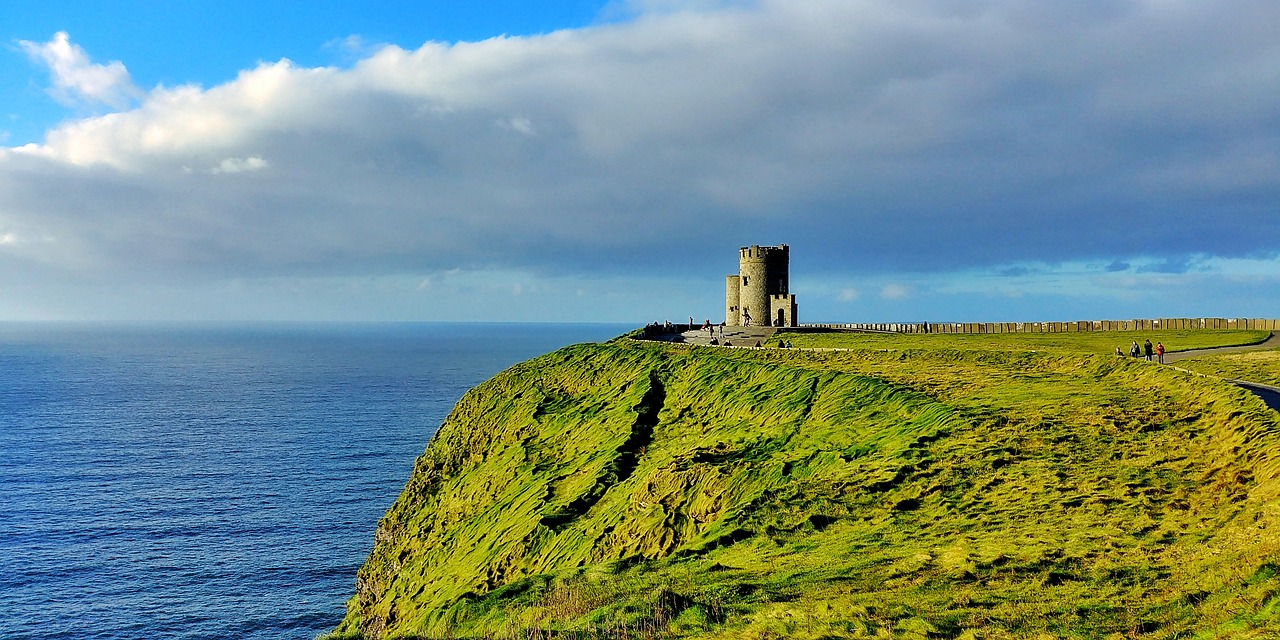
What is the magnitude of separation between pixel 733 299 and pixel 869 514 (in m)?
64.1

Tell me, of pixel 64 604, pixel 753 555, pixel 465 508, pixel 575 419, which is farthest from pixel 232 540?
pixel 753 555

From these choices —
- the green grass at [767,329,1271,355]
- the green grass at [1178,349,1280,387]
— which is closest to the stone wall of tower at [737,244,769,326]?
the green grass at [767,329,1271,355]

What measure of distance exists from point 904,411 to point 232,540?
151 feet

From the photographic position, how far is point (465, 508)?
40031mm

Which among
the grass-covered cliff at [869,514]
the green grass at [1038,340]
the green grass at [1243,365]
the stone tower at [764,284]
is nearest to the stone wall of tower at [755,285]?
the stone tower at [764,284]

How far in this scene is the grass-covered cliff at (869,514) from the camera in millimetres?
13758

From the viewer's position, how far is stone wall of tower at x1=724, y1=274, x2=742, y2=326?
8344cm

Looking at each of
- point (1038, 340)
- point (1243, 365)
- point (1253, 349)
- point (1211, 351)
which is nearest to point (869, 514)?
point (1243, 365)

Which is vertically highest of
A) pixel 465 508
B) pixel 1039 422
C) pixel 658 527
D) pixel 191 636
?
pixel 1039 422

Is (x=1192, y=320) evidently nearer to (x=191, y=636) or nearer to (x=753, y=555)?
(x=753, y=555)

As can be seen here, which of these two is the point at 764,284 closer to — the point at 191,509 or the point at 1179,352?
the point at 1179,352

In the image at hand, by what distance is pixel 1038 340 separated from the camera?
2395 inches

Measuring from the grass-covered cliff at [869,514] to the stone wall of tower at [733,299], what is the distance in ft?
126

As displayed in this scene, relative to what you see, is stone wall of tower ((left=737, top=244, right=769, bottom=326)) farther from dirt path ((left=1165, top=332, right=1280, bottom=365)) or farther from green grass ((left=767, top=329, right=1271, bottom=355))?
dirt path ((left=1165, top=332, right=1280, bottom=365))
